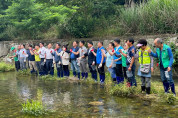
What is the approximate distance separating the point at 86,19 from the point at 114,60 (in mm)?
5824

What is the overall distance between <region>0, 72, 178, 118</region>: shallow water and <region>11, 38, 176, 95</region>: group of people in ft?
2.72

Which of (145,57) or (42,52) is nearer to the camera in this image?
(145,57)

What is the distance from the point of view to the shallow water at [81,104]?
5.36 meters

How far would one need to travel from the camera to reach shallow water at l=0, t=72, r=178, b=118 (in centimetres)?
536

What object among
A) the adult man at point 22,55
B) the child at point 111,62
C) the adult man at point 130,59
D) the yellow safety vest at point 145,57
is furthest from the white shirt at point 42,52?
the yellow safety vest at point 145,57

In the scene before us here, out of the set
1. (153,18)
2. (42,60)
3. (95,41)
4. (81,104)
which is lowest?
(81,104)

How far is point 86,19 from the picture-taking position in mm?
13609

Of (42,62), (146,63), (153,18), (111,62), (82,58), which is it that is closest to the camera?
(146,63)

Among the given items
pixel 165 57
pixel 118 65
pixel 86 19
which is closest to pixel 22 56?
pixel 86 19

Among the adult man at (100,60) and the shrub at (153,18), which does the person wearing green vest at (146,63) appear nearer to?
the adult man at (100,60)

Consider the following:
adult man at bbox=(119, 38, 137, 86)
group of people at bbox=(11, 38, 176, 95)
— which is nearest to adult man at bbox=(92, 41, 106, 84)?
group of people at bbox=(11, 38, 176, 95)

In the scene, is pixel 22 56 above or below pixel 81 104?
above

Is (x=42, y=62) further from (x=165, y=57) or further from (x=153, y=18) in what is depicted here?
(x=165, y=57)

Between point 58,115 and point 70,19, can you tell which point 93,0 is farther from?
point 58,115
